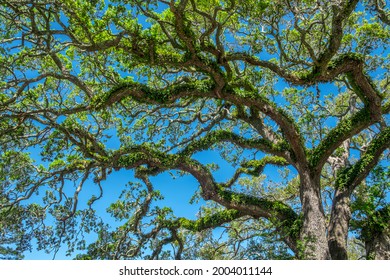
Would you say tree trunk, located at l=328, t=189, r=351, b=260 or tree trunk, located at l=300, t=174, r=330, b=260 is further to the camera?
tree trunk, located at l=328, t=189, r=351, b=260

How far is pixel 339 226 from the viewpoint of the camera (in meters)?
11.3

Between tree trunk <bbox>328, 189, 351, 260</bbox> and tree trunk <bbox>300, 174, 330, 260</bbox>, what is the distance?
64cm

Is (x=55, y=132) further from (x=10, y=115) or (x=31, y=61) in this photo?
(x=31, y=61)

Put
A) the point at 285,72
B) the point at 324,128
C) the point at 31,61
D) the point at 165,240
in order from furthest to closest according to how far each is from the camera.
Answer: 1. the point at 324,128
2. the point at 165,240
3. the point at 31,61
4. the point at 285,72

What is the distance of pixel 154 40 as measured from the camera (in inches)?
390

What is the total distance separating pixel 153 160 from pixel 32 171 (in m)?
4.24

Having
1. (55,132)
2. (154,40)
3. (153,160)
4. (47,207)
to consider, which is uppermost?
(154,40)

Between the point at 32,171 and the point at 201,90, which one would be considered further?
the point at 32,171

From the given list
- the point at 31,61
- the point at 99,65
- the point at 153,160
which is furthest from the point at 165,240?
the point at 31,61

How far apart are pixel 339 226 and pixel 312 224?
119cm

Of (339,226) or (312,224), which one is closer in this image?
(312,224)

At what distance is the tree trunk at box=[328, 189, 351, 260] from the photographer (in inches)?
432

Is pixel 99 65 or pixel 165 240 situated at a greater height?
pixel 99 65

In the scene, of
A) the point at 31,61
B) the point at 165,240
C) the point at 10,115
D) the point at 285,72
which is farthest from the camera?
the point at 165,240
